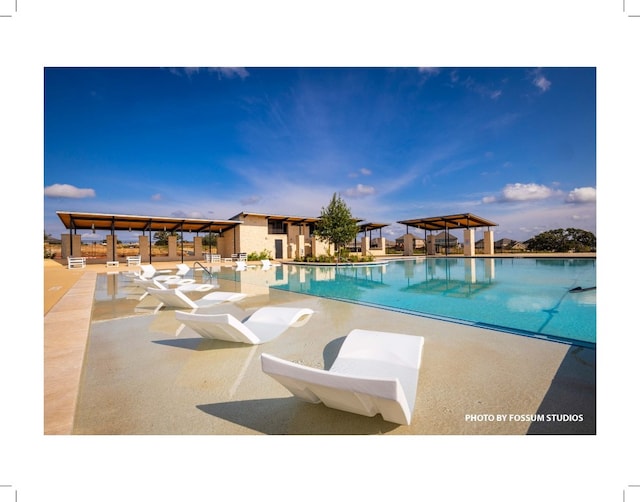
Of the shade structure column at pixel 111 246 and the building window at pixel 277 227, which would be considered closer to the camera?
the shade structure column at pixel 111 246

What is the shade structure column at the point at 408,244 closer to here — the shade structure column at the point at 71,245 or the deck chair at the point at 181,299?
the deck chair at the point at 181,299

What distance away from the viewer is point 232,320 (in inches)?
112

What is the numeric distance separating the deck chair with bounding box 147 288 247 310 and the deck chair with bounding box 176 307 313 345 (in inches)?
60.6

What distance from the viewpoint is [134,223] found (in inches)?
768

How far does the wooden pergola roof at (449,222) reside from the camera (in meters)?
20.9

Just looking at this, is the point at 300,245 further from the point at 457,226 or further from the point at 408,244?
the point at 457,226

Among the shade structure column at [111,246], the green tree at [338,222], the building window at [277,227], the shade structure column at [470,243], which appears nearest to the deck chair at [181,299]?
the green tree at [338,222]

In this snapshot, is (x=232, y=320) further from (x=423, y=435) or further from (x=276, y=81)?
(x=276, y=81)

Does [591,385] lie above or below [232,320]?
below

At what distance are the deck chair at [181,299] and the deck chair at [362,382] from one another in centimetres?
329
